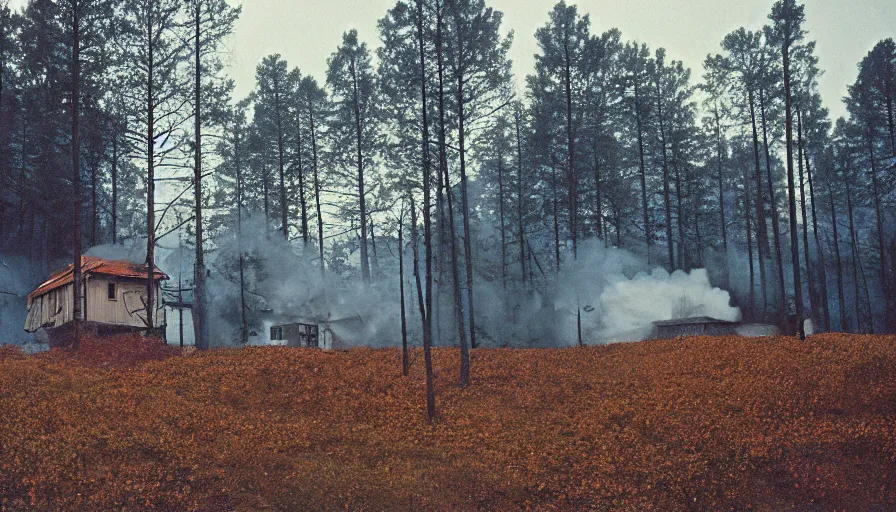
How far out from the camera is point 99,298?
27.8 m

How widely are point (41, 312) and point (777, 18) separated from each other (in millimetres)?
35048

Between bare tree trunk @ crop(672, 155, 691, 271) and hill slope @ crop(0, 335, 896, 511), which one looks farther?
bare tree trunk @ crop(672, 155, 691, 271)

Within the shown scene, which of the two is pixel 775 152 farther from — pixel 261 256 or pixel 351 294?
pixel 261 256

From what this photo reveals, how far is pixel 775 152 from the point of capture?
3638cm

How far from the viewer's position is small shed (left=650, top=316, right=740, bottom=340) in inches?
1160

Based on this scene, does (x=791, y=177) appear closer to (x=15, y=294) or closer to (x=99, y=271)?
(x=99, y=271)

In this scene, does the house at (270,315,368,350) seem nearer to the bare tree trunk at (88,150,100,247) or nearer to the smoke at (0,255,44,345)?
the bare tree trunk at (88,150,100,247)

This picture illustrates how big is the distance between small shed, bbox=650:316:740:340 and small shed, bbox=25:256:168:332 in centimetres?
2333

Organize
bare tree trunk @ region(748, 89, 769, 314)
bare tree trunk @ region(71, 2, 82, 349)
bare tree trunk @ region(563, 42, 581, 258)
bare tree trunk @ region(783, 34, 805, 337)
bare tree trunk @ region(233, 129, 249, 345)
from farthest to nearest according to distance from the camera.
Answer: bare tree trunk @ region(233, 129, 249, 345), bare tree trunk @ region(748, 89, 769, 314), bare tree trunk @ region(563, 42, 581, 258), bare tree trunk @ region(783, 34, 805, 337), bare tree trunk @ region(71, 2, 82, 349)

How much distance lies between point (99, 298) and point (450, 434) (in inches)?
729

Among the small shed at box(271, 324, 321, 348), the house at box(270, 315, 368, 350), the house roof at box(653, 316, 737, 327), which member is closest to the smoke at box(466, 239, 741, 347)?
the house roof at box(653, 316, 737, 327)

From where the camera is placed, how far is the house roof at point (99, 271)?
27.4m

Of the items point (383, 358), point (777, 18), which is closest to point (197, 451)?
point (383, 358)

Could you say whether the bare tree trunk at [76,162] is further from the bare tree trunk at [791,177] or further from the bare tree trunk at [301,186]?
the bare tree trunk at [791,177]
